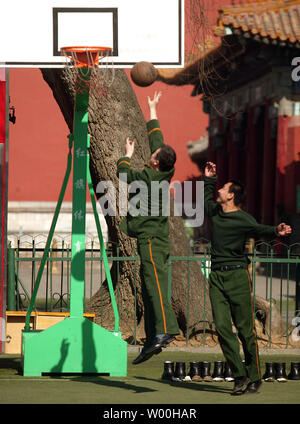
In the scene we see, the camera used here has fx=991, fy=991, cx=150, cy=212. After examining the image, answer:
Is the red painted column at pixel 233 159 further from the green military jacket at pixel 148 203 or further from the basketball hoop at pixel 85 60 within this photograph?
the green military jacket at pixel 148 203

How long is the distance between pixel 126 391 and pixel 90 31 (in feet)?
9.95

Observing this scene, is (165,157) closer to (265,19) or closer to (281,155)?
(265,19)

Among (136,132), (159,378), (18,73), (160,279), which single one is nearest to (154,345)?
(160,279)

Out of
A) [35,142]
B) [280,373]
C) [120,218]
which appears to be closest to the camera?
[280,373]

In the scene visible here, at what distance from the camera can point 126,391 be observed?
7.55 metres

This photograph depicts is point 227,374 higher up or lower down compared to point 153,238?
lower down

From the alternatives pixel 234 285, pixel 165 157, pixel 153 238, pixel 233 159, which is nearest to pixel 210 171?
pixel 165 157

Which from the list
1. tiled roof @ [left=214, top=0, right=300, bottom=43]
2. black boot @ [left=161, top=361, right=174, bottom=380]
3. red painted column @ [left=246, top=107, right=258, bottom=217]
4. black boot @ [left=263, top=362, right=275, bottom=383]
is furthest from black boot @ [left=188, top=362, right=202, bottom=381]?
red painted column @ [left=246, top=107, right=258, bottom=217]

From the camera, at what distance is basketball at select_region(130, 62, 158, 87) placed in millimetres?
7879

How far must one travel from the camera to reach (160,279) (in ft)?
24.7

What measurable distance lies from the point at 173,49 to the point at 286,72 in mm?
15867

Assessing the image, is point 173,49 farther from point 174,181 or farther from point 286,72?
point 174,181

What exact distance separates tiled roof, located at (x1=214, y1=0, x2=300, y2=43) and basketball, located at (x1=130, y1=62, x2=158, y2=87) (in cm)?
1341

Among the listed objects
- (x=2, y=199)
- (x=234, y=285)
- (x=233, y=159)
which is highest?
(x=233, y=159)
